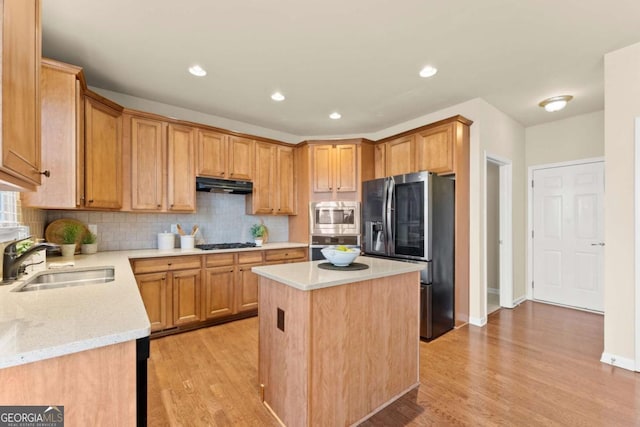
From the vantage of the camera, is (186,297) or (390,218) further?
(390,218)

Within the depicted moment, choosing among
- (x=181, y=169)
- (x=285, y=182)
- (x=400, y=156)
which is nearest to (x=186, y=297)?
(x=181, y=169)

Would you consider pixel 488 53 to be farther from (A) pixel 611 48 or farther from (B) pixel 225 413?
(B) pixel 225 413

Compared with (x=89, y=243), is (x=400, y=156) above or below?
above

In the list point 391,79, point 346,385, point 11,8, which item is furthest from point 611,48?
point 11,8

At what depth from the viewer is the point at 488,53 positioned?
2508 millimetres

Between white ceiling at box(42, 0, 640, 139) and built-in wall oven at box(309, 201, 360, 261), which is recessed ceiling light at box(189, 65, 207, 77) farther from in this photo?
built-in wall oven at box(309, 201, 360, 261)

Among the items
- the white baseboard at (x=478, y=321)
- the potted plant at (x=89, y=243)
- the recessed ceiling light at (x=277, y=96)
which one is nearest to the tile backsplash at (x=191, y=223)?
the potted plant at (x=89, y=243)

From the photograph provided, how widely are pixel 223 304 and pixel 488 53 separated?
3.71 metres

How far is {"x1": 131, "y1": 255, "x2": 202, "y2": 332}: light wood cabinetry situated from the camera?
2.97 meters

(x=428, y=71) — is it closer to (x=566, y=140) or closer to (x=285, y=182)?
(x=285, y=182)

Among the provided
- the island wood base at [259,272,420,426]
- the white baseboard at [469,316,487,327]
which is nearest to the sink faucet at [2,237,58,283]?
the island wood base at [259,272,420,426]

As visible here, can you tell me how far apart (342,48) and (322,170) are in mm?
2022

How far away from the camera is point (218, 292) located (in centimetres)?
343

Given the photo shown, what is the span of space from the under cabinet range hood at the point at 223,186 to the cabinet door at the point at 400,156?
6.55 feet
